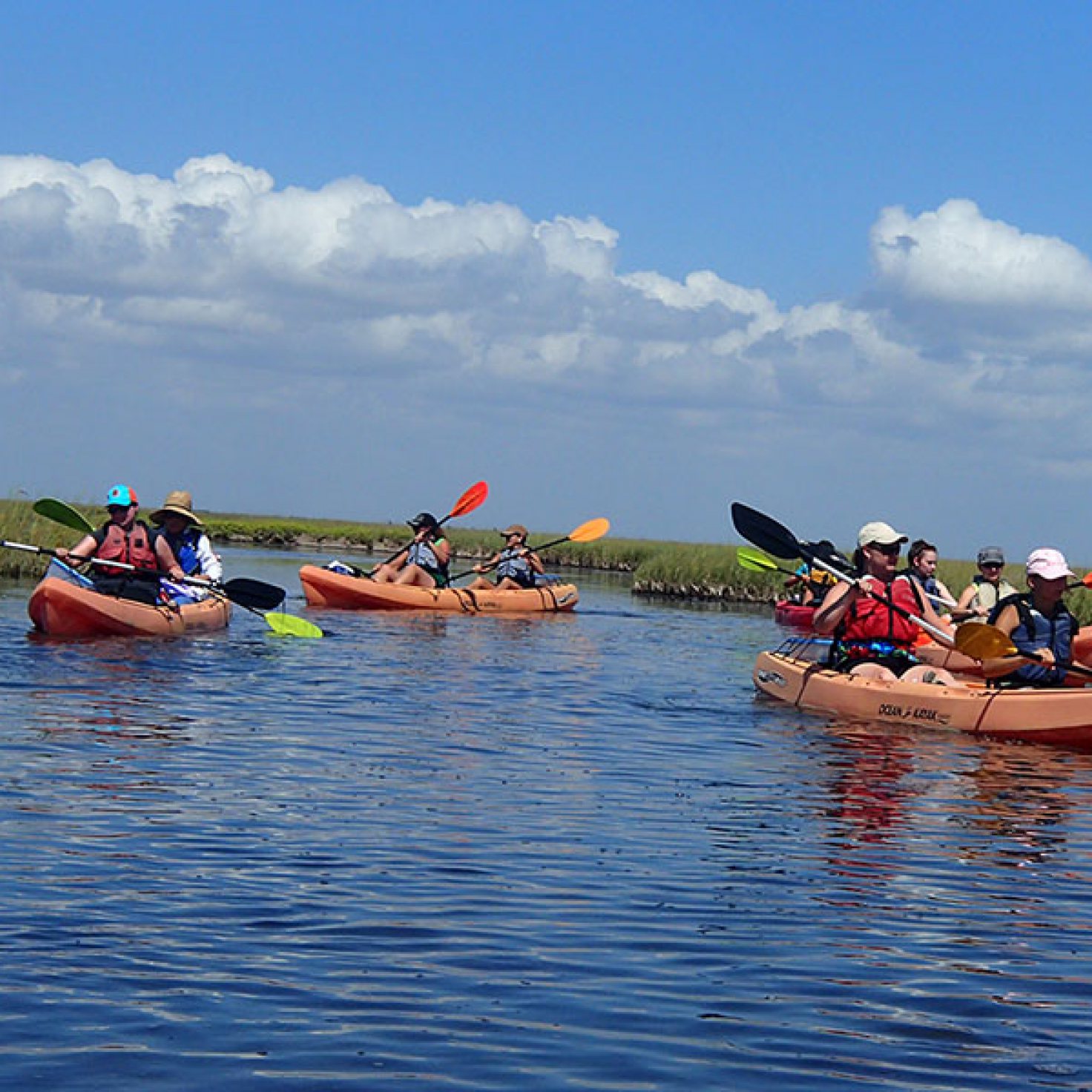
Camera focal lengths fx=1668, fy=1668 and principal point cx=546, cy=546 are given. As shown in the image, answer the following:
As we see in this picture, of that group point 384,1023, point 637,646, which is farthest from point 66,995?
point 637,646

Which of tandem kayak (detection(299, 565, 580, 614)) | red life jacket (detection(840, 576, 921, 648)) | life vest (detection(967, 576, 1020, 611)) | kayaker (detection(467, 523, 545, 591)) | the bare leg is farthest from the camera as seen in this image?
kayaker (detection(467, 523, 545, 591))

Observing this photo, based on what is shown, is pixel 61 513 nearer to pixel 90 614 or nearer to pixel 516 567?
pixel 90 614

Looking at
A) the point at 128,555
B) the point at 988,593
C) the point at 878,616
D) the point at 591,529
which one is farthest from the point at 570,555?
the point at 878,616

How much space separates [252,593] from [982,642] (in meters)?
9.08

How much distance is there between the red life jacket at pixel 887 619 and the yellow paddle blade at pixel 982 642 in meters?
1.48

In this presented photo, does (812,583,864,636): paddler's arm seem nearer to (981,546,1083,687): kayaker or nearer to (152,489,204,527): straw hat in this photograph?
(981,546,1083,687): kayaker

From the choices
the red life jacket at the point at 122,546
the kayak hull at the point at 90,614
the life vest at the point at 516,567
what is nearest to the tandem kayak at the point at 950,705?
the kayak hull at the point at 90,614

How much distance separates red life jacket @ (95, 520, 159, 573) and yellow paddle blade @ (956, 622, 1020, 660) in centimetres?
848

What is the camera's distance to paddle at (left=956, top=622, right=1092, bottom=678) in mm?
11320

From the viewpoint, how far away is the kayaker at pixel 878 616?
1258 centimetres

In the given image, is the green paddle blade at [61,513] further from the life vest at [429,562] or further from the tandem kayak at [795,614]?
the tandem kayak at [795,614]

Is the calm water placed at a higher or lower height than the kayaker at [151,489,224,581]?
lower

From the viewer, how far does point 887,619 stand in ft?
43.8

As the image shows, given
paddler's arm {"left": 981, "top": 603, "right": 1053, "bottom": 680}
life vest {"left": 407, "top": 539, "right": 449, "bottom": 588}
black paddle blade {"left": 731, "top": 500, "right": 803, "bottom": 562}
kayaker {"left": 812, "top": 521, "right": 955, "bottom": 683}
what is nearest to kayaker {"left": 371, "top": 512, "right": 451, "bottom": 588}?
life vest {"left": 407, "top": 539, "right": 449, "bottom": 588}
